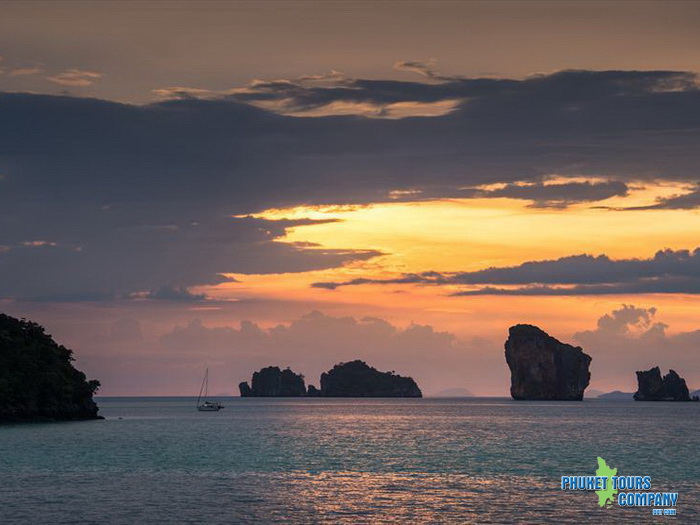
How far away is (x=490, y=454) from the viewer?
117438 millimetres

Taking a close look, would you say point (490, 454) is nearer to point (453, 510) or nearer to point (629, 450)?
point (629, 450)

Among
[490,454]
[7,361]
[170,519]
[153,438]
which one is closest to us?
[170,519]

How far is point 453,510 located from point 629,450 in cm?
7180

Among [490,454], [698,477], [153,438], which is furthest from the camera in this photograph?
[153,438]

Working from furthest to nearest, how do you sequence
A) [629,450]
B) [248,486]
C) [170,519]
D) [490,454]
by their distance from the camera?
[629,450] → [490,454] → [248,486] → [170,519]

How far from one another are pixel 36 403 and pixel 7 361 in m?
12.4

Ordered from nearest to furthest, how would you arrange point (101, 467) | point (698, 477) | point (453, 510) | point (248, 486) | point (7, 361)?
point (453, 510)
point (248, 486)
point (698, 477)
point (101, 467)
point (7, 361)

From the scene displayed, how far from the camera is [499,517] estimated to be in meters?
64.4

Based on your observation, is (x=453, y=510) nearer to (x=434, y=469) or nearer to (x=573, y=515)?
(x=573, y=515)

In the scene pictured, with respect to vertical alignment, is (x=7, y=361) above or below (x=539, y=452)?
above

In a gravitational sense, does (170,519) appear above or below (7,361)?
below

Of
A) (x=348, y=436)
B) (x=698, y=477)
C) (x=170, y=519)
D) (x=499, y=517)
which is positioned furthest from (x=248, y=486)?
(x=348, y=436)

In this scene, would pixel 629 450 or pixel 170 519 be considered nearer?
pixel 170 519

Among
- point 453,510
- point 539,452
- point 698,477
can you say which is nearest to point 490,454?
point 539,452
